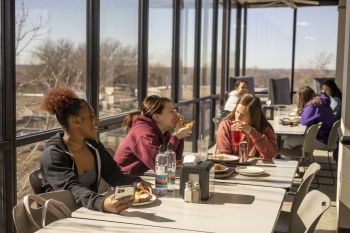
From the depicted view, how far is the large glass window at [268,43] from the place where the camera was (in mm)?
11695

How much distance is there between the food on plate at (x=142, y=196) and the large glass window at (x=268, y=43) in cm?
976

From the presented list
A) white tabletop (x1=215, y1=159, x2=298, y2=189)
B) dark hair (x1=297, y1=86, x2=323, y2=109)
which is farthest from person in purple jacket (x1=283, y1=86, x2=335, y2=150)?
white tabletop (x1=215, y1=159, x2=298, y2=189)

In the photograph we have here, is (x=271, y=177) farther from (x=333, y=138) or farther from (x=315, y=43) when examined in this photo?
(x=315, y=43)

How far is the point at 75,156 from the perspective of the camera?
8.77ft

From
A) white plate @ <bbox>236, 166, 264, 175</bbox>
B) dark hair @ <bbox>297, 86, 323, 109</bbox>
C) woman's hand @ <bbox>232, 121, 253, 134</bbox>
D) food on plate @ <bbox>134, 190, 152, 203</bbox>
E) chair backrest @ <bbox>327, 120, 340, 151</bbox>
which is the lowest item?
chair backrest @ <bbox>327, 120, 340, 151</bbox>

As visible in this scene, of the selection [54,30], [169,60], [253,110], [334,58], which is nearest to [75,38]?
[54,30]

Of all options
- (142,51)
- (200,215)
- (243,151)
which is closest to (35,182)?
(200,215)

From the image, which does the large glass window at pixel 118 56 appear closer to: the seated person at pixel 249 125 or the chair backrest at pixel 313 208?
the seated person at pixel 249 125

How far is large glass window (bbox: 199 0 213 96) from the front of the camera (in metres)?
8.43

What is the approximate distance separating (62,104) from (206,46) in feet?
20.5

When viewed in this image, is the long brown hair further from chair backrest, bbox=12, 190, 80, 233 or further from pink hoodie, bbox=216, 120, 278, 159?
chair backrest, bbox=12, 190, 80, 233

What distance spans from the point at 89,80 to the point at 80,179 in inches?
65.8

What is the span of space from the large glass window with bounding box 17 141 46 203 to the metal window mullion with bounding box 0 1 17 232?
111 millimetres

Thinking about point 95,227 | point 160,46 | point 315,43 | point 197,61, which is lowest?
point 95,227
